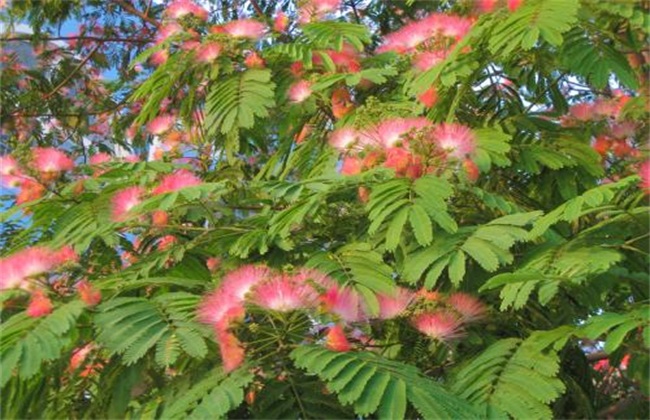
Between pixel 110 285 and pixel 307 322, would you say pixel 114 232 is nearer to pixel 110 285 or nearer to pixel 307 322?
pixel 110 285

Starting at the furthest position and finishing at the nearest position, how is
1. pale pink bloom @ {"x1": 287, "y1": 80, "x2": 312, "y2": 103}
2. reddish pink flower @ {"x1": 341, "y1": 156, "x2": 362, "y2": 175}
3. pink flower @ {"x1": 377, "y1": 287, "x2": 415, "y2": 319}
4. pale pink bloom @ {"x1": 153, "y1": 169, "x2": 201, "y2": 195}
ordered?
pale pink bloom @ {"x1": 287, "y1": 80, "x2": 312, "y2": 103}, pale pink bloom @ {"x1": 153, "y1": 169, "x2": 201, "y2": 195}, reddish pink flower @ {"x1": 341, "y1": 156, "x2": 362, "y2": 175}, pink flower @ {"x1": 377, "y1": 287, "x2": 415, "y2": 319}

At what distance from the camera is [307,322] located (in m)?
2.16

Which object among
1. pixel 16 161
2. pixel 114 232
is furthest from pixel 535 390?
pixel 16 161

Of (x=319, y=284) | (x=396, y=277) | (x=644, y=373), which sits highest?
(x=319, y=284)

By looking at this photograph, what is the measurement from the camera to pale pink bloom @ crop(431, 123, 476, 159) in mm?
2633

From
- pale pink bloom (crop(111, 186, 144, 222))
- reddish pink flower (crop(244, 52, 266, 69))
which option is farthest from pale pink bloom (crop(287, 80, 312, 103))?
pale pink bloom (crop(111, 186, 144, 222))

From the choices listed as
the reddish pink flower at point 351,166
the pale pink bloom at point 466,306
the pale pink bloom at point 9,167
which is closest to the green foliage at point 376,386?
the pale pink bloom at point 466,306

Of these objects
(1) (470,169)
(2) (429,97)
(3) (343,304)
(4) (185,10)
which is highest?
(4) (185,10)

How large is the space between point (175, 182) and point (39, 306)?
811 millimetres

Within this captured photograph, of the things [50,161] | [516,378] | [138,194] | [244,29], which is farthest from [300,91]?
[516,378]

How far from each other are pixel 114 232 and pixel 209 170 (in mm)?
1049

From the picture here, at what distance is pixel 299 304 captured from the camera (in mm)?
2100

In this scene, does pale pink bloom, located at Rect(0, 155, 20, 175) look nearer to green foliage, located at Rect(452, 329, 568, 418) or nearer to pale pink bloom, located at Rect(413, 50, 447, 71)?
pale pink bloom, located at Rect(413, 50, 447, 71)

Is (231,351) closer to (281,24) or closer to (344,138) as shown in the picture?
(344,138)
